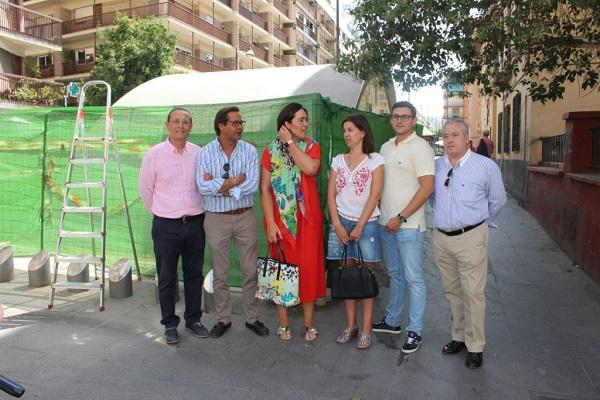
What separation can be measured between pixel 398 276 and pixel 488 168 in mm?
1125

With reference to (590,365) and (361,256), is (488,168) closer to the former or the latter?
(361,256)

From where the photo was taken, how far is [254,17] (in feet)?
139

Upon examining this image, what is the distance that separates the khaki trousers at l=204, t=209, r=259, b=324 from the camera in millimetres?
4047

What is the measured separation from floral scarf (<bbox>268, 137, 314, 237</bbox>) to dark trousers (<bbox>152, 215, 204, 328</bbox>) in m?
0.75

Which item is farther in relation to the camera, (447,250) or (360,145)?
(360,145)

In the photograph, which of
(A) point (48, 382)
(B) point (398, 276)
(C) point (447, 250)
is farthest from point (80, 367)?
(C) point (447, 250)

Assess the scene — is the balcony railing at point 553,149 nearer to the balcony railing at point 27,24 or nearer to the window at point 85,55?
the balcony railing at point 27,24

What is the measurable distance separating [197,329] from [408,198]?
6.77ft

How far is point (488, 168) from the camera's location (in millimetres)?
3449

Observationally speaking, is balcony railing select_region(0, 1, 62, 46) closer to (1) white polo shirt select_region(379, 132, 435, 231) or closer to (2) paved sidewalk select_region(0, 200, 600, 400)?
(2) paved sidewalk select_region(0, 200, 600, 400)

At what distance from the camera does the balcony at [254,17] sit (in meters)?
40.3

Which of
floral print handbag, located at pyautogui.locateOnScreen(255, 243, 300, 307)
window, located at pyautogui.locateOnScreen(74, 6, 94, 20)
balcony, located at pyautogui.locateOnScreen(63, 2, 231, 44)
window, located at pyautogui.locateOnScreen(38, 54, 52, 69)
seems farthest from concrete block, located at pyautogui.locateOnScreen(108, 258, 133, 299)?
window, located at pyautogui.locateOnScreen(38, 54, 52, 69)

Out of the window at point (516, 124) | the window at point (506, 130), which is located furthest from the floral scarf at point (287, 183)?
the window at point (506, 130)

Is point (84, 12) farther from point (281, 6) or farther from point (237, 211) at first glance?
point (237, 211)
